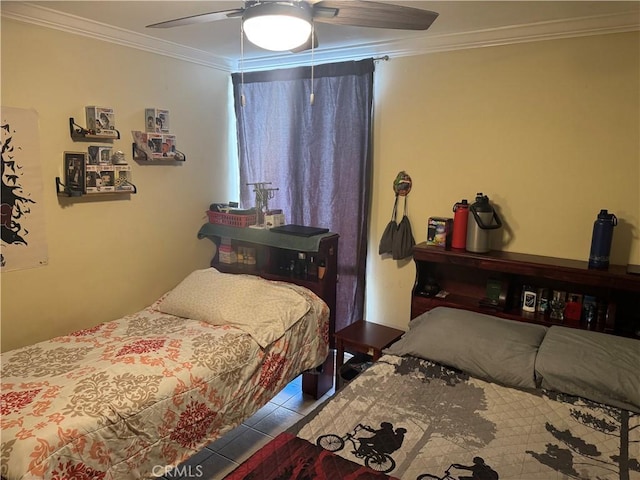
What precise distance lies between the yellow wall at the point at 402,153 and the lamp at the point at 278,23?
61.1 inches

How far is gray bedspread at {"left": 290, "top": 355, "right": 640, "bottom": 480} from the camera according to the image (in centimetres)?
Result: 153

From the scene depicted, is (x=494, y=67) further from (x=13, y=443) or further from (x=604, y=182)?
(x=13, y=443)

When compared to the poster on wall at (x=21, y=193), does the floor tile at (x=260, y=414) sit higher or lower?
lower

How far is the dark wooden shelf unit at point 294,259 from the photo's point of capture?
118 inches

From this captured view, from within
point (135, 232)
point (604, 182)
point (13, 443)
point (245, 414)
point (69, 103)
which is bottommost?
point (245, 414)

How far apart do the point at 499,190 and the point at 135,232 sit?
2.37 meters

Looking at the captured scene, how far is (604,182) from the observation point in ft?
8.22

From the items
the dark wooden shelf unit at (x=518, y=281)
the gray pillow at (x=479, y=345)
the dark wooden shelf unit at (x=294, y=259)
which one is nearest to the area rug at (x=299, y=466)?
the gray pillow at (x=479, y=345)

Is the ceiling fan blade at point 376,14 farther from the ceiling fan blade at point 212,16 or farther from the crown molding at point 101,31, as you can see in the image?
the crown molding at point 101,31

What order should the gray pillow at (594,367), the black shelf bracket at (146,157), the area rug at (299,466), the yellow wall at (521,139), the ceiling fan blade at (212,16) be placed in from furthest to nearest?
1. the black shelf bracket at (146,157)
2. the yellow wall at (521,139)
3. the gray pillow at (594,367)
4. the ceiling fan blade at (212,16)
5. the area rug at (299,466)

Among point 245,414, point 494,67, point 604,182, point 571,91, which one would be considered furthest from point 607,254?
point 245,414

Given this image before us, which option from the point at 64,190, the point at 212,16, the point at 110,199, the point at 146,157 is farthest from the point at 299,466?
the point at 146,157

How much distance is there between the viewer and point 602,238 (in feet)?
7.69

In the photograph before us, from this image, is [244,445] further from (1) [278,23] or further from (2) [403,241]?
(1) [278,23]
